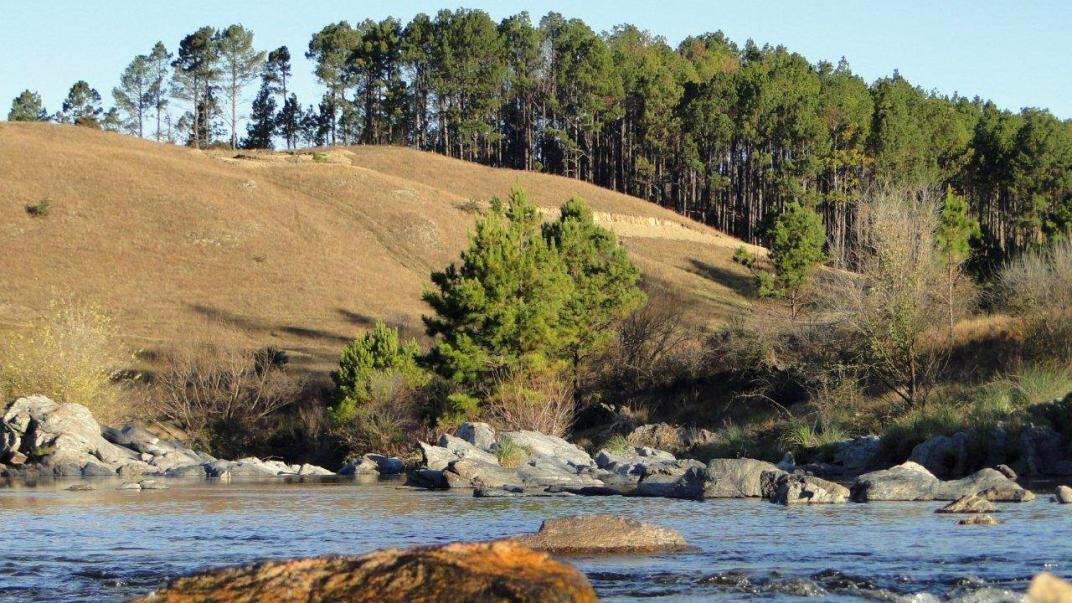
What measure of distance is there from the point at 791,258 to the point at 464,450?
3527cm

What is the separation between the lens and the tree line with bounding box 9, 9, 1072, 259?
9788 centimetres

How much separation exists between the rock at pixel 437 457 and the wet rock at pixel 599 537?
54.3 feet

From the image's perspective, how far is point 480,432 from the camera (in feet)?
124

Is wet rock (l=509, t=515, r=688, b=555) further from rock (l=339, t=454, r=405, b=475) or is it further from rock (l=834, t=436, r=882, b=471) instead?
rock (l=339, t=454, r=405, b=475)

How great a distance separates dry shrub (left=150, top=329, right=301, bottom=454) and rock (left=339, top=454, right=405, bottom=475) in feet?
36.9

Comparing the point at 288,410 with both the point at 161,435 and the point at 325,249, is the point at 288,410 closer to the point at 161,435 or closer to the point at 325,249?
the point at 161,435

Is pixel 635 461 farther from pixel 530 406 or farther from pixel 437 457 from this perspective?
pixel 530 406

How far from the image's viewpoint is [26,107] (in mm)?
137125

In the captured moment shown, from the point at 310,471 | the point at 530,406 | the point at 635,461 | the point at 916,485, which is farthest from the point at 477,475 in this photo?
the point at 310,471

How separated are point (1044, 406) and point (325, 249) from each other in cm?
6834

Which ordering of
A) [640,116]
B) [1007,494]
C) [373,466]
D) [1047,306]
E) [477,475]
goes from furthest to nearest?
[640,116]
[373,466]
[1047,306]
[477,475]
[1007,494]

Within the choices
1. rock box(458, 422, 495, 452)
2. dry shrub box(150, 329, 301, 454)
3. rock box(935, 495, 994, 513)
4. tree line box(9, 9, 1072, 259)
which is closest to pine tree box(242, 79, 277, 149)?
Answer: tree line box(9, 9, 1072, 259)

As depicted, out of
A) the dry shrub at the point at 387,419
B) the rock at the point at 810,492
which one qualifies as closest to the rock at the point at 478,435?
the dry shrub at the point at 387,419

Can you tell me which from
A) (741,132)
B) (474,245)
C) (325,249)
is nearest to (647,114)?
(741,132)
